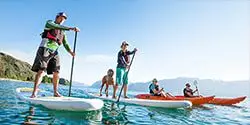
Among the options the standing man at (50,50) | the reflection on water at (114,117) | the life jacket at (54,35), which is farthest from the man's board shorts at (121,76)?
the life jacket at (54,35)

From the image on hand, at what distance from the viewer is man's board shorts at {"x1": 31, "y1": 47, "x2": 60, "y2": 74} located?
8.25 meters

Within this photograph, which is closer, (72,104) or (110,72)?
(72,104)

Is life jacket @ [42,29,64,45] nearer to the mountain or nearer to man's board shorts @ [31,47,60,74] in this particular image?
man's board shorts @ [31,47,60,74]

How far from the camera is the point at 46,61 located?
27.6 feet

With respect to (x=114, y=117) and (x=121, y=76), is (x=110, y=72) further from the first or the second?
(x=114, y=117)

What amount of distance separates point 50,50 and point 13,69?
383ft

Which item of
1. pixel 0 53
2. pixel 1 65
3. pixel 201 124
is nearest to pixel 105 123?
pixel 201 124

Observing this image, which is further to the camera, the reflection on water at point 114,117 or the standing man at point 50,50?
the standing man at point 50,50

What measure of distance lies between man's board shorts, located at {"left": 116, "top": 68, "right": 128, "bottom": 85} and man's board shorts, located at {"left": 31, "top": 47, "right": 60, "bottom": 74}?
501 centimetres

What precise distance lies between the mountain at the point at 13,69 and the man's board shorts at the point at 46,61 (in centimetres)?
10300

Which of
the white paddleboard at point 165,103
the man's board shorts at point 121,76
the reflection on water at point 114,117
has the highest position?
the man's board shorts at point 121,76

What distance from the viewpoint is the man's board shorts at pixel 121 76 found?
13.4m

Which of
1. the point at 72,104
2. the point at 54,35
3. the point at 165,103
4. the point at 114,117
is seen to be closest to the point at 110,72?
the point at 165,103

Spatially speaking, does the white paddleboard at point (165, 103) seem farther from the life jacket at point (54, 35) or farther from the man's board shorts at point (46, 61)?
the life jacket at point (54, 35)
